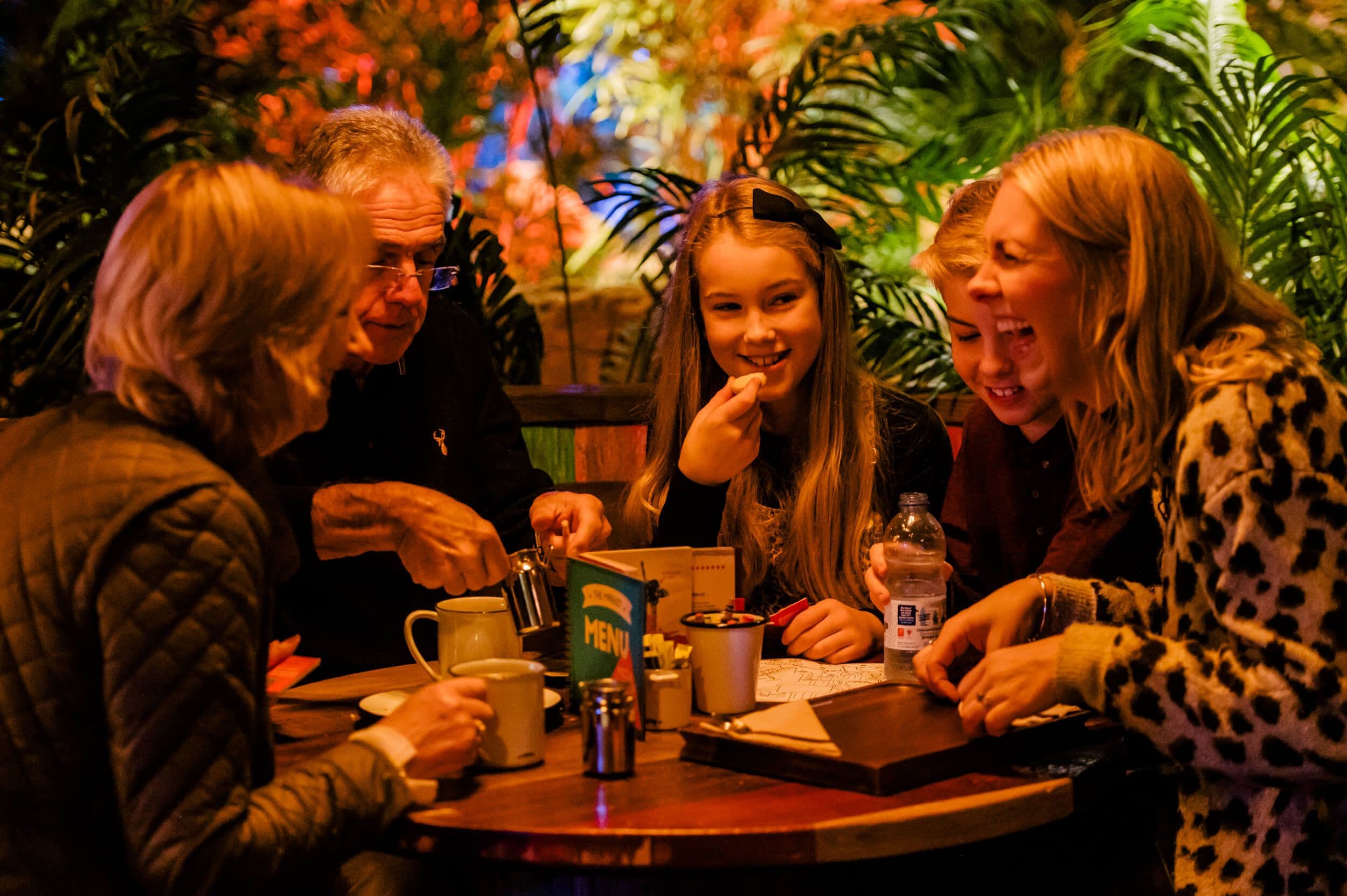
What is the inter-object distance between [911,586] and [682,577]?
0.36 meters

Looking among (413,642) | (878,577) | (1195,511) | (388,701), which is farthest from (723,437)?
(1195,511)

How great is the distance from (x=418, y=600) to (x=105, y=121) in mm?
2346

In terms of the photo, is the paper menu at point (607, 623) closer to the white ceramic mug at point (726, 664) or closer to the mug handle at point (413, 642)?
the white ceramic mug at point (726, 664)

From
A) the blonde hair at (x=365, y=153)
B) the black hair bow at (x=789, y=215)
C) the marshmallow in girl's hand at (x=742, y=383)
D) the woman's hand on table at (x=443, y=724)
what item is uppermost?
the blonde hair at (x=365, y=153)

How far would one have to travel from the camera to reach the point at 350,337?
1.38 meters

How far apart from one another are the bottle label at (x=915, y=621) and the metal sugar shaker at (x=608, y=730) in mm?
526

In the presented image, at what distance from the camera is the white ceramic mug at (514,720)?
1.45 m

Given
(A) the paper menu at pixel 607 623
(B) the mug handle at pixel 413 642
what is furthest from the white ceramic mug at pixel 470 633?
(A) the paper menu at pixel 607 623

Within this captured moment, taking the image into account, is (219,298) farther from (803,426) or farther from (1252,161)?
(1252,161)

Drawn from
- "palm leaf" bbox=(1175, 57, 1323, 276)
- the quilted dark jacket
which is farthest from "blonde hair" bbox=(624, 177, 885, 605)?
"palm leaf" bbox=(1175, 57, 1323, 276)

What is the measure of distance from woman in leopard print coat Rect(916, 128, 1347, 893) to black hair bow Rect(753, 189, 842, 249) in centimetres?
86

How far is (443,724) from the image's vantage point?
4.46 feet

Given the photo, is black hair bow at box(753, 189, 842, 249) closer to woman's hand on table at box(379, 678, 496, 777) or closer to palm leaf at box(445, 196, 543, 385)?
woman's hand on table at box(379, 678, 496, 777)

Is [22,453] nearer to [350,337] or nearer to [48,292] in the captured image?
[350,337]
